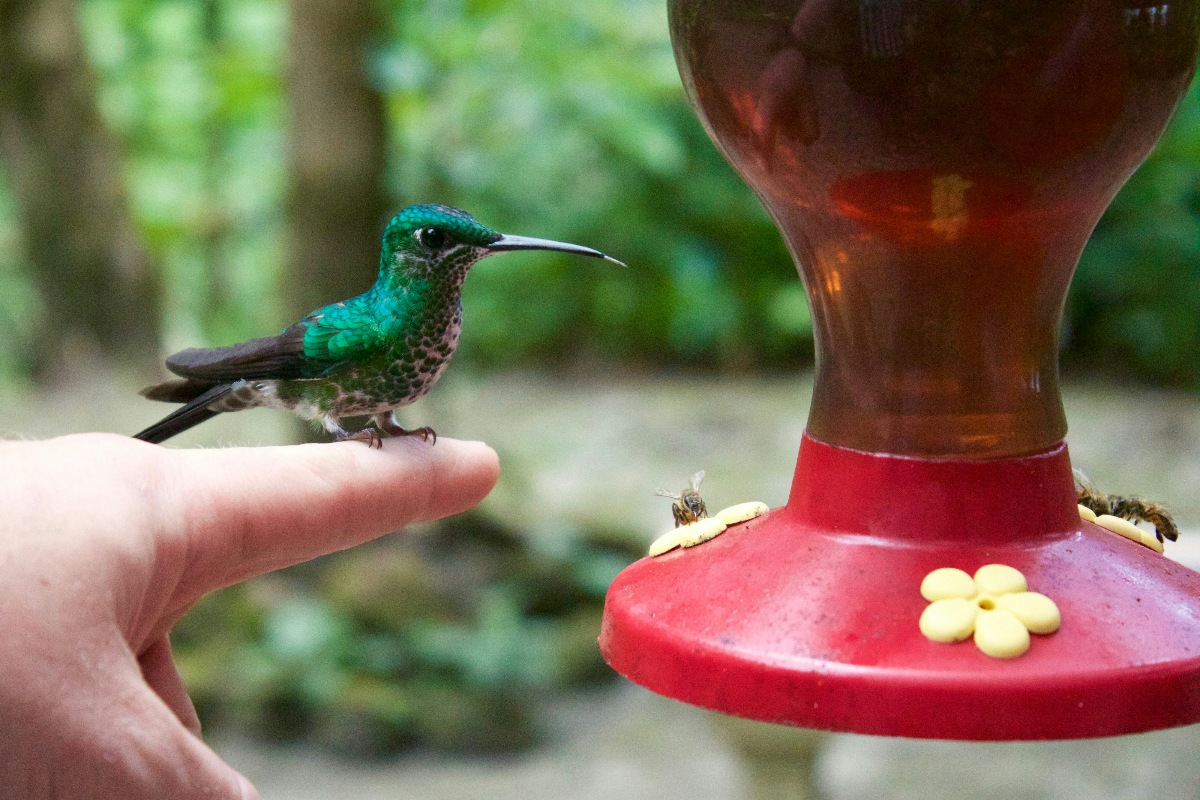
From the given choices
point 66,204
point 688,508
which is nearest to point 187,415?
point 688,508

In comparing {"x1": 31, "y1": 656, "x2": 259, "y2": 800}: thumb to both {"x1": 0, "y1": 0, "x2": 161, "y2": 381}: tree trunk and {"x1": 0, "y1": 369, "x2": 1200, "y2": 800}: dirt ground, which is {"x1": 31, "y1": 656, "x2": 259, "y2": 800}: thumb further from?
{"x1": 0, "y1": 0, "x2": 161, "y2": 381}: tree trunk

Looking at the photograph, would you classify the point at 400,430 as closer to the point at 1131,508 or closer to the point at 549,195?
the point at 1131,508

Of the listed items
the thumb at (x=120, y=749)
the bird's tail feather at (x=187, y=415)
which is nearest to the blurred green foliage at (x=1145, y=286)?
the bird's tail feather at (x=187, y=415)

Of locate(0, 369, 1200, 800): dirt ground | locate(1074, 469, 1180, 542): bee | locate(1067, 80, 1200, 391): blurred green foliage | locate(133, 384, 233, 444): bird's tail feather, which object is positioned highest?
locate(133, 384, 233, 444): bird's tail feather

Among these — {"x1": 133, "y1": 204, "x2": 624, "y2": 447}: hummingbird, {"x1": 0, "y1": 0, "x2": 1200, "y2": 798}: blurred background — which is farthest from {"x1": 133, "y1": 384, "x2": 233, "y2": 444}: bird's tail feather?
{"x1": 0, "y1": 0, "x2": 1200, "y2": 798}: blurred background

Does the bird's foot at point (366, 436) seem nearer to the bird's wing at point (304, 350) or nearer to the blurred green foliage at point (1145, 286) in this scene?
the bird's wing at point (304, 350)

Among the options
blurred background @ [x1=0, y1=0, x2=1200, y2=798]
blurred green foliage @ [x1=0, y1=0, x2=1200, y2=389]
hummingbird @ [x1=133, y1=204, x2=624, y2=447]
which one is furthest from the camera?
blurred green foliage @ [x1=0, y1=0, x2=1200, y2=389]

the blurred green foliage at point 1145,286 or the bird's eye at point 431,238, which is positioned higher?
the bird's eye at point 431,238
